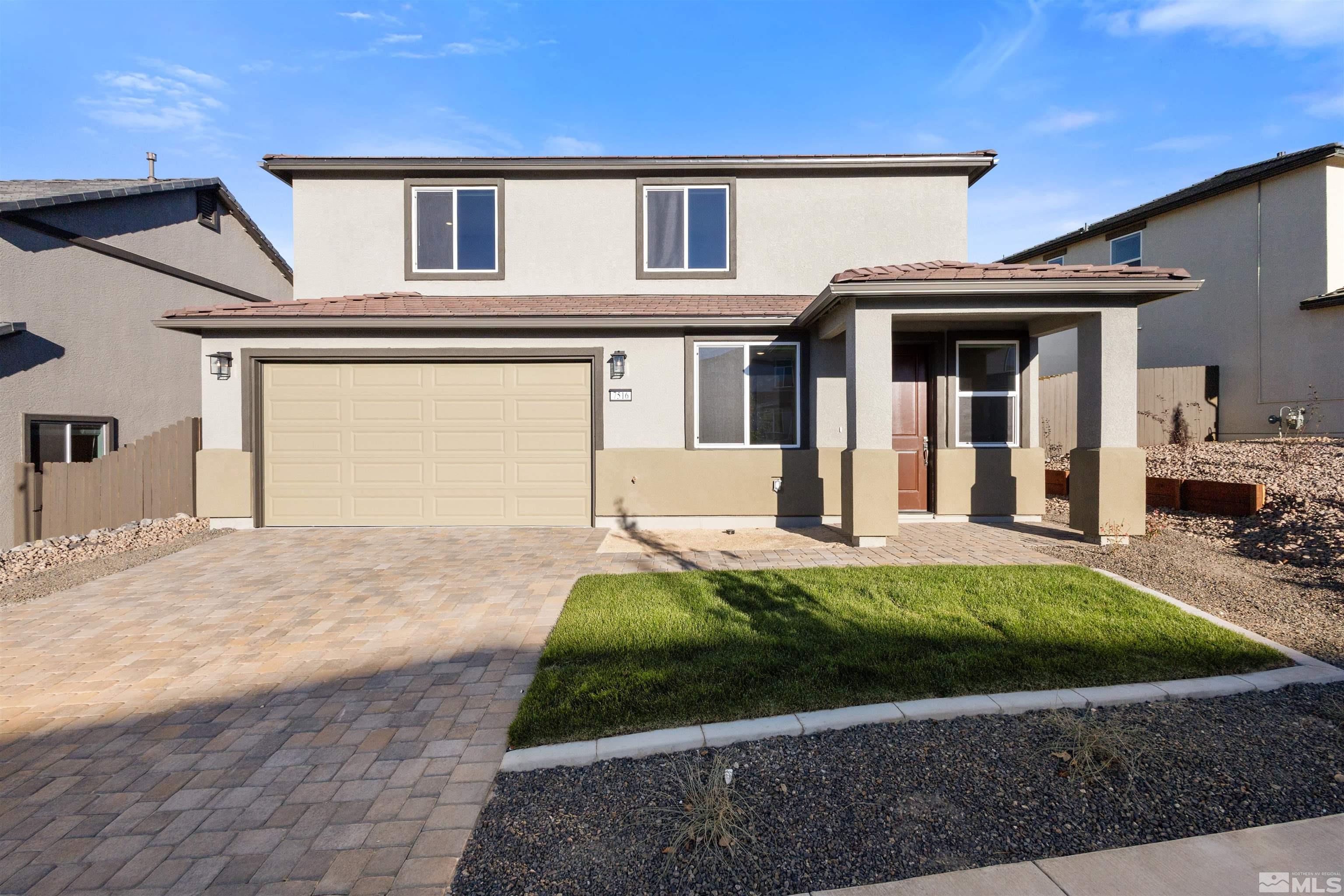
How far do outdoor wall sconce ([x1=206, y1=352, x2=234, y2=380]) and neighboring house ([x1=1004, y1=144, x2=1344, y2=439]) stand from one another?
1766 cm

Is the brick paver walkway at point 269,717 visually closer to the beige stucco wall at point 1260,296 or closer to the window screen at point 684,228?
the window screen at point 684,228

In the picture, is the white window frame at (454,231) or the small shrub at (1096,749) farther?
the white window frame at (454,231)

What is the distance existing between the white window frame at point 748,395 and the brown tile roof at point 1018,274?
6.20 ft

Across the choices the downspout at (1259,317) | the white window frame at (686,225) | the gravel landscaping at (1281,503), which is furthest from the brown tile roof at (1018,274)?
the downspout at (1259,317)

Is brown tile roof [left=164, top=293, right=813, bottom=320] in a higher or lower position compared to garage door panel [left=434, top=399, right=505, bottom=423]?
higher

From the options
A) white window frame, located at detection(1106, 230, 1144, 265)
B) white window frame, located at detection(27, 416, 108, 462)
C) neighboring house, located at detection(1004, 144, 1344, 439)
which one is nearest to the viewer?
white window frame, located at detection(27, 416, 108, 462)

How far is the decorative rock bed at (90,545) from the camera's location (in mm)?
6934

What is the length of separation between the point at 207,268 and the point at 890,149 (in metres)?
13.4

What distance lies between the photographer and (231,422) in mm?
8664

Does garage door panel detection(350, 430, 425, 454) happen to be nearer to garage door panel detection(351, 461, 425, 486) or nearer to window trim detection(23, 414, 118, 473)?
garage door panel detection(351, 461, 425, 486)

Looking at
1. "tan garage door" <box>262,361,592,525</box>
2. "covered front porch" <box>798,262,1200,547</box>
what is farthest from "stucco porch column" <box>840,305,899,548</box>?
"tan garage door" <box>262,361,592,525</box>

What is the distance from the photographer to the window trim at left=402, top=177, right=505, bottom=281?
9.81 m

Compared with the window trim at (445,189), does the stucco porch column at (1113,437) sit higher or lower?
lower

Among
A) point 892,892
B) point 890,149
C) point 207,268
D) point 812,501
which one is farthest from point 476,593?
point 207,268
